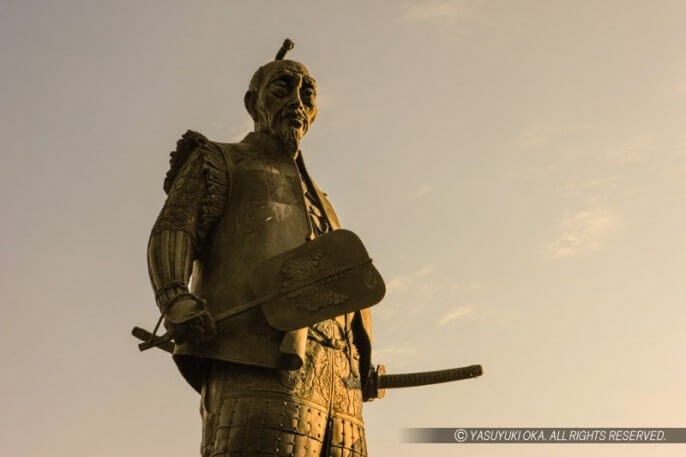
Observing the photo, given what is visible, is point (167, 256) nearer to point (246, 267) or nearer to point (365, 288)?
point (246, 267)

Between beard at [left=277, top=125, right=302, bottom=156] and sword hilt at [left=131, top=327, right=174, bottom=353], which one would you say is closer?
sword hilt at [left=131, top=327, right=174, bottom=353]

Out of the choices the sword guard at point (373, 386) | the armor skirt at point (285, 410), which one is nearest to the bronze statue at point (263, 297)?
the armor skirt at point (285, 410)

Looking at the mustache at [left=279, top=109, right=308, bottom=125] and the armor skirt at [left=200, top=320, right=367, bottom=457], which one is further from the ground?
the mustache at [left=279, top=109, right=308, bottom=125]

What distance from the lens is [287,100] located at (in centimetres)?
745

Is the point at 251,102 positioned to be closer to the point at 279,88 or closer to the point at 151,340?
the point at 279,88

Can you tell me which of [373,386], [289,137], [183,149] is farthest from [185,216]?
A: [373,386]

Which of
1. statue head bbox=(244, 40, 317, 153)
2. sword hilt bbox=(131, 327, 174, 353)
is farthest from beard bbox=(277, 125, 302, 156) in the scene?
sword hilt bbox=(131, 327, 174, 353)

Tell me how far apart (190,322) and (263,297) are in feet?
1.77

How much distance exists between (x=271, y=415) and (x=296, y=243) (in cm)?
129

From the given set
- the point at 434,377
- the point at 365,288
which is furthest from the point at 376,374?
the point at 365,288

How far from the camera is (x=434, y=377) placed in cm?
765

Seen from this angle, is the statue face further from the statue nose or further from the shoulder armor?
the shoulder armor

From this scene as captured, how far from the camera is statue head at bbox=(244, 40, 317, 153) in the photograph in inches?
293

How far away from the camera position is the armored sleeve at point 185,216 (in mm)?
6359
